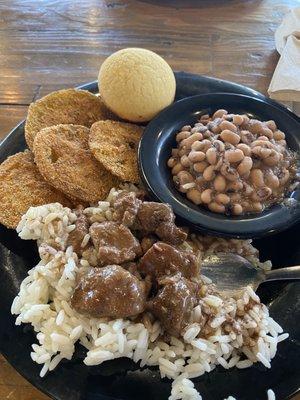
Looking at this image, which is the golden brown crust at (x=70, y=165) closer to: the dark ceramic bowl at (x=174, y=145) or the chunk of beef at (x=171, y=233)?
the dark ceramic bowl at (x=174, y=145)

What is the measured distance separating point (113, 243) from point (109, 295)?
23 cm

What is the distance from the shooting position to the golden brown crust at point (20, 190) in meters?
1.80

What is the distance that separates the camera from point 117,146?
→ 77.5 inches

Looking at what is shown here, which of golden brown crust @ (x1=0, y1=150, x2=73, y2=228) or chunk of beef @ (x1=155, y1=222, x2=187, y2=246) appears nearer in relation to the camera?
chunk of beef @ (x1=155, y1=222, x2=187, y2=246)

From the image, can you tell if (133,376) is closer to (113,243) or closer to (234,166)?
(113,243)

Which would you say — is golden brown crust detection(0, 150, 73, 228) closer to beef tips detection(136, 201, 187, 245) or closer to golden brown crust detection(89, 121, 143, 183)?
golden brown crust detection(89, 121, 143, 183)

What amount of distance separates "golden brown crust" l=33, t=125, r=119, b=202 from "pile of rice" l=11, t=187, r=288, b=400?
0.22m

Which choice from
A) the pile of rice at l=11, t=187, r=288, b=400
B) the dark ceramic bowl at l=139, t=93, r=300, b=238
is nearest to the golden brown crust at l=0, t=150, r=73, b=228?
the pile of rice at l=11, t=187, r=288, b=400

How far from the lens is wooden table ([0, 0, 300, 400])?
278cm

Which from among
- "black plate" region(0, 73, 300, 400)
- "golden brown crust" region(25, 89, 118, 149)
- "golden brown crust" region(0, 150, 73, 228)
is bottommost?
"black plate" region(0, 73, 300, 400)

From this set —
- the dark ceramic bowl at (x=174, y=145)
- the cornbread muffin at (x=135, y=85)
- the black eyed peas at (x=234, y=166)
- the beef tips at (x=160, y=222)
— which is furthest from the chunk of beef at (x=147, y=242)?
the cornbread muffin at (x=135, y=85)

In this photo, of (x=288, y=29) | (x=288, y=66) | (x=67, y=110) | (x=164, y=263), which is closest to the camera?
(x=164, y=263)

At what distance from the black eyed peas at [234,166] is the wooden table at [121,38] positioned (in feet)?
2.89

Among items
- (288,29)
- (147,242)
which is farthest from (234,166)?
(288,29)
